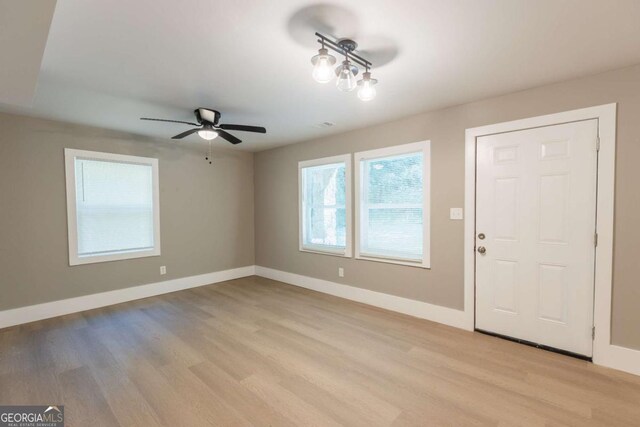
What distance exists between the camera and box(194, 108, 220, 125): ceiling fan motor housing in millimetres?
3127

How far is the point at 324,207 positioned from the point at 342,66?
2895 mm

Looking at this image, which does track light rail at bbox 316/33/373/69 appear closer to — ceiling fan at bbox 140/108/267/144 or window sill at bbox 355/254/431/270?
ceiling fan at bbox 140/108/267/144

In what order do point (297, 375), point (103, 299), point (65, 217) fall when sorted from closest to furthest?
point (297, 375) < point (65, 217) < point (103, 299)

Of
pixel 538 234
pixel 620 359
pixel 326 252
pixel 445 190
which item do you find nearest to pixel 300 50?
pixel 445 190

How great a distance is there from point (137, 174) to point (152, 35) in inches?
120

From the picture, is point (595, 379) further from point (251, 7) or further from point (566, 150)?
point (251, 7)

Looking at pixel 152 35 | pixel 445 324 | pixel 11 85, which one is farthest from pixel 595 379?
pixel 11 85

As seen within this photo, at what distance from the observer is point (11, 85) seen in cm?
171

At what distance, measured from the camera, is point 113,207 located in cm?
412

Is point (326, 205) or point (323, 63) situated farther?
point (326, 205)

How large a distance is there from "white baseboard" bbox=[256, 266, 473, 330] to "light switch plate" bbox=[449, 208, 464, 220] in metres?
1.03

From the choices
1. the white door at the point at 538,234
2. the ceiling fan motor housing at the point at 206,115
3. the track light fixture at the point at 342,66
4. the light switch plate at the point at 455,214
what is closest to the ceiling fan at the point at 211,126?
the ceiling fan motor housing at the point at 206,115

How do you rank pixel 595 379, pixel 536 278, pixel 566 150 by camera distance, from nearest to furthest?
1. pixel 595 379
2. pixel 566 150
3. pixel 536 278

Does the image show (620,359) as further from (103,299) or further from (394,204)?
(103,299)
